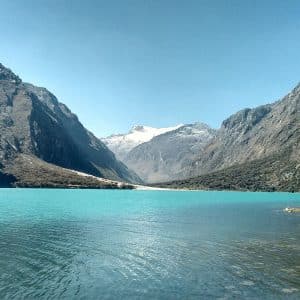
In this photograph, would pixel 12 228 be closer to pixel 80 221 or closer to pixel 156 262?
pixel 80 221

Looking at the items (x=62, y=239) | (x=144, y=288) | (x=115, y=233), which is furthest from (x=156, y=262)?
(x=115, y=233)

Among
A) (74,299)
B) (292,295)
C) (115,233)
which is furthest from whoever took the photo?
(115,233)

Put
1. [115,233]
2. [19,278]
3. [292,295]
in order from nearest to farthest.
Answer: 1. [292,295]
2. [19,278]
3. [115,233]

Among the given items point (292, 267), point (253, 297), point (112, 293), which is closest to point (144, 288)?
point (112, 293)

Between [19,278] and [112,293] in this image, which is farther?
[19,278]

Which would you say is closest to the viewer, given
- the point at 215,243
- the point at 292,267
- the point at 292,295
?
the point at 292,295

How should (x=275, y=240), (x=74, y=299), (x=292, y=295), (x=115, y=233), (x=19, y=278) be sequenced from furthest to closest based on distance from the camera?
Result: 1. (x=115, y=233)
2. (x=275, y=240)
3. (x=19, y=278)
4. (x=292, y=295)
5. (x=74, y=299)

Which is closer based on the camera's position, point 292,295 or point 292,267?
point 292,295

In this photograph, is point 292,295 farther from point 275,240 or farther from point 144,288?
point 275,240
